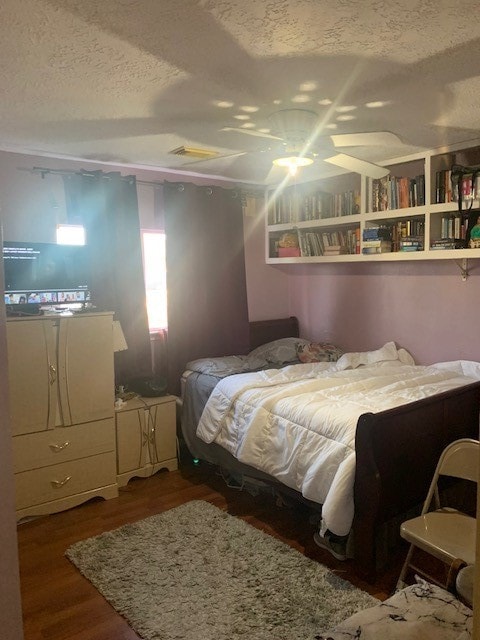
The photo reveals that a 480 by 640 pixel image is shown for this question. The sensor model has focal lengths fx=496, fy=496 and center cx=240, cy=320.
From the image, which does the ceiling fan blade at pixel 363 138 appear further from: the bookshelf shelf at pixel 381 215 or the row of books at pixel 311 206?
the row of books at pixel 311 206

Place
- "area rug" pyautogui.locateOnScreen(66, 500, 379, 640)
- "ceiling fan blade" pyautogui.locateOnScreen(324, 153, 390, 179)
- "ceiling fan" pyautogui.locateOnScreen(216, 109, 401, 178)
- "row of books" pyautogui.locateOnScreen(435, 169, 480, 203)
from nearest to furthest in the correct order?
"area rug" pyautogui.locateOnScreen(66, 500, 379, 640) → "ceiling fan" pyautogui.locateOnScreen(216, 109, 401, 178) → "ceiling fan blade" pyautogui.locateOnScreen(324, 153, 390, 179) → "row of books" pyautogui.locateOnScreen(435, 169, 480, 203)

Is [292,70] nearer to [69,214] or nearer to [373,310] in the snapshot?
[69,214]

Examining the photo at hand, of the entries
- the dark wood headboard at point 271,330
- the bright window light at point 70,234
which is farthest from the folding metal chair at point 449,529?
the bright window light at point 70,234

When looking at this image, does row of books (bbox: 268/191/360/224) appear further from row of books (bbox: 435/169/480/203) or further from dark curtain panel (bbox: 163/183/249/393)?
row of books (bbox: 435/169/480/203)

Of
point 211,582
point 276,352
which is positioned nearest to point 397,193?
point 276,352

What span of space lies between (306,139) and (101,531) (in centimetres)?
248

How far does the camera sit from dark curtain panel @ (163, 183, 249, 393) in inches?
159

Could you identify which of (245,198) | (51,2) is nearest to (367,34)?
(51,2)

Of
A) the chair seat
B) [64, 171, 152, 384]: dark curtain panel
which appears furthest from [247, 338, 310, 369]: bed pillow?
the chair seat

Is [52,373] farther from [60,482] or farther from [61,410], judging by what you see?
[60,482]

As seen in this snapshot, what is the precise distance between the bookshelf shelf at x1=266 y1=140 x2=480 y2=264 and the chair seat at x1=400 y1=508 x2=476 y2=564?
5.47 ft

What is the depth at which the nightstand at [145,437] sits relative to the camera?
347cm

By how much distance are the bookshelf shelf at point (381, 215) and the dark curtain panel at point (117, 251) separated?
1408 mm

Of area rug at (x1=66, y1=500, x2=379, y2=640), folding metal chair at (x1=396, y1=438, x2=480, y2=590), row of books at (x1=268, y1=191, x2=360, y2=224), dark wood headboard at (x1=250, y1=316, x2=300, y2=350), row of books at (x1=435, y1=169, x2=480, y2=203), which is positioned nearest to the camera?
folding metal chair at (x1=396, y1=438, x2=480, y2=590)
